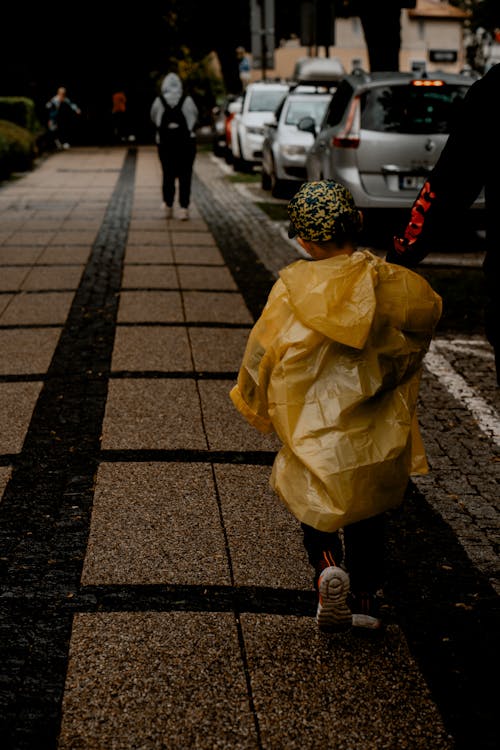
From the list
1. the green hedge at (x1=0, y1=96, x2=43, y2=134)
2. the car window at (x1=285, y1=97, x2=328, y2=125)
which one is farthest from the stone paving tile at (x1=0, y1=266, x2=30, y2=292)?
the green hedge at (x1=0, y1=96, x2=43, y2=134)

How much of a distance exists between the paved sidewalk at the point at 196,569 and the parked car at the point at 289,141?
9689mm

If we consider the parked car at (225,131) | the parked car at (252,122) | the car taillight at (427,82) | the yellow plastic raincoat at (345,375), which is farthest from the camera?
the parked car at (225,131)

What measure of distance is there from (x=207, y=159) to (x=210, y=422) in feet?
79.4

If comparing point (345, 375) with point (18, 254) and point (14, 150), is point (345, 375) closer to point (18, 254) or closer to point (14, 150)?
point (18, 254)

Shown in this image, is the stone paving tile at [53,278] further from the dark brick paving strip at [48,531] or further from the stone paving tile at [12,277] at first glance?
the dark brick paving strip at [48,531]

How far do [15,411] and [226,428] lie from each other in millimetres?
1136

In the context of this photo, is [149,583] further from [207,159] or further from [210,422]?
[207,159]

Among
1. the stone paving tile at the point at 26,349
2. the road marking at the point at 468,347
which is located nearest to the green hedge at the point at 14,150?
the stone paving tile at the point at 26,349

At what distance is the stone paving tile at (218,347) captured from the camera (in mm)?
6895

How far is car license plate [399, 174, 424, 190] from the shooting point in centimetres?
1163

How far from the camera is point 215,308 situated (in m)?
8.70

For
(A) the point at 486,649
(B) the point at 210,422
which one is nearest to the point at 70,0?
(B) the point at 210,422

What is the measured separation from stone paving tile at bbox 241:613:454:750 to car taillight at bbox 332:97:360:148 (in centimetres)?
891

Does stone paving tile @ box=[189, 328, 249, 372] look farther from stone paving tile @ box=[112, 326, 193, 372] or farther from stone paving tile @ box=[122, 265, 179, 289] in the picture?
stone paving tile @ box=[122, 265, 179, 289]
